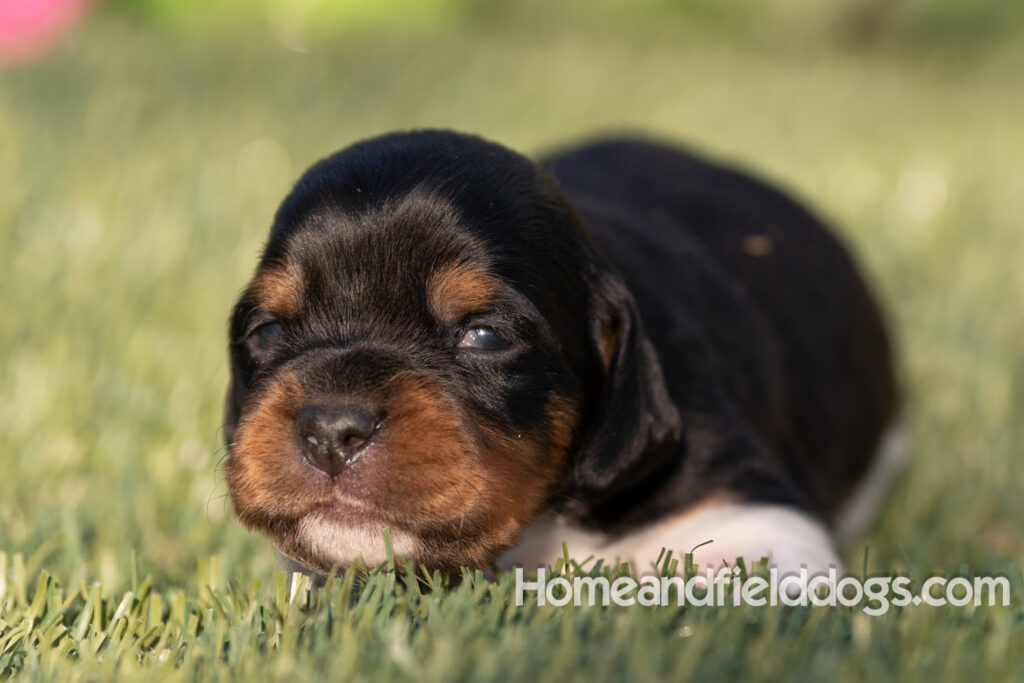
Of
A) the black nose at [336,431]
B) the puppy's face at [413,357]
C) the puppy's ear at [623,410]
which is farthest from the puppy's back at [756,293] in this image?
the black nose at [336,431]

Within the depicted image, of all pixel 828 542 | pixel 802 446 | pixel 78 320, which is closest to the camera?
pixel 828 542

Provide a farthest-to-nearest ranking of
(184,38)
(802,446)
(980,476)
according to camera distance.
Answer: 1. (184,38)
2. (980,476)
3. (802,446)

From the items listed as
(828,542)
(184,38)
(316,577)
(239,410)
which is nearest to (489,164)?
(239,410)

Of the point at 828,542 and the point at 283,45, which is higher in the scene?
the point at 828,542

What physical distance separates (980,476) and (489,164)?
331 centimetres

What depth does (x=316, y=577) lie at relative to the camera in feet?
12.3

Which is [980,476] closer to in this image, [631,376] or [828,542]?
[828,542]

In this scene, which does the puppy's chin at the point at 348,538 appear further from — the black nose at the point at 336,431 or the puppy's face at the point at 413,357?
the black nose at the point at 336,431

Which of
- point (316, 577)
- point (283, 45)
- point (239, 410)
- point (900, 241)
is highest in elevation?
point (239, 410)

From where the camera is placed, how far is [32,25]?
1370 centimetres

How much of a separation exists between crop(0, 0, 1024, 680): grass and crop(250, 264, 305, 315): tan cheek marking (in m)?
0.82

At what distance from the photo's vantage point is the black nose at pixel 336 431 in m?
3.13

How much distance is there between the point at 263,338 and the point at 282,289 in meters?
0.25

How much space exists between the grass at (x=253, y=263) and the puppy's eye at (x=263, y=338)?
26.5 inches
